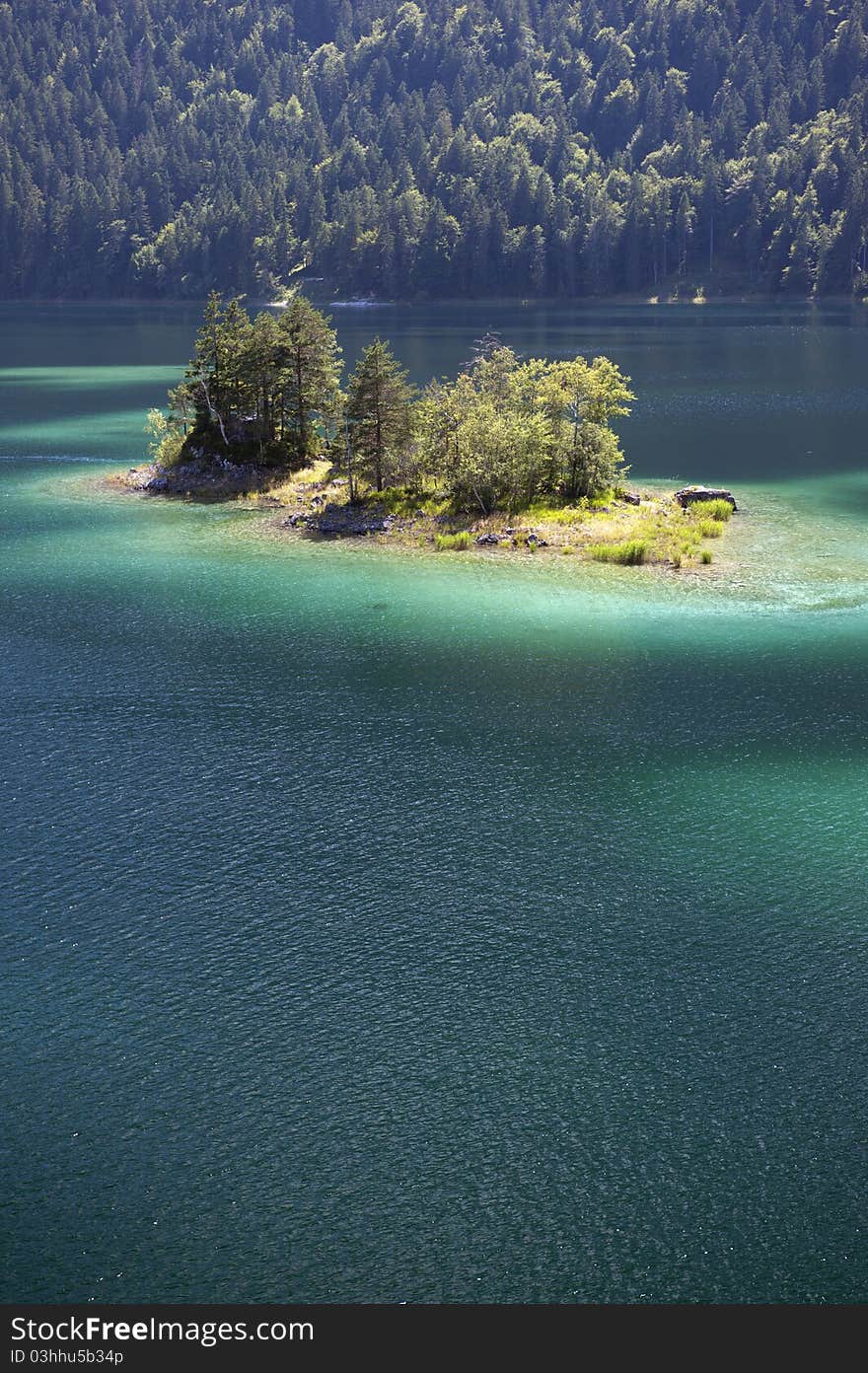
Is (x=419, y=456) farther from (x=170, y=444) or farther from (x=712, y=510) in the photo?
(x=170, y=444)

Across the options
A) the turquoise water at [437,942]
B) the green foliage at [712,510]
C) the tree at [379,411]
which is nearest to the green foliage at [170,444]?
the tree at [379,411]

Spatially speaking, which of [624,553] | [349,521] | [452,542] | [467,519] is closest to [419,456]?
[349,521]

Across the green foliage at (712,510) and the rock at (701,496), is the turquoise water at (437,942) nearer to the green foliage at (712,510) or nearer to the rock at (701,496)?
the green foliage at (712,510)

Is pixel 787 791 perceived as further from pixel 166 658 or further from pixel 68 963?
pixel 166 658

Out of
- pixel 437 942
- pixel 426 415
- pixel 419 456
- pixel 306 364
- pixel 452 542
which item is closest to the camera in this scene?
pixel 437 942

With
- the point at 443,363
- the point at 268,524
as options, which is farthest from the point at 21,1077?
the point at 443,363

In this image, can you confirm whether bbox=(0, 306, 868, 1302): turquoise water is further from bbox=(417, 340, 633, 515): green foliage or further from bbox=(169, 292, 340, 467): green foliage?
bbox=(169, 292, 340, 467): green foliage
